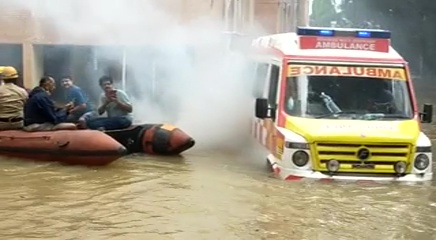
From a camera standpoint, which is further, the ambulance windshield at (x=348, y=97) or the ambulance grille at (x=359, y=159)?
the ambulance windshield at (x=348, y=97)

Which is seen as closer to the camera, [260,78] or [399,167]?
[399,167]

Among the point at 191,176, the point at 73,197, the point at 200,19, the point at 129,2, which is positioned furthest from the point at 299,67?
the point at 200,19

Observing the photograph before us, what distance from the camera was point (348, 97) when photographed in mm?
10703

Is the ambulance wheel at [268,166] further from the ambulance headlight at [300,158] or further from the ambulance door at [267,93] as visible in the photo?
the ambulance headlight at [300,158]

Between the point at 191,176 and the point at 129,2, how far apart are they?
7265 mm

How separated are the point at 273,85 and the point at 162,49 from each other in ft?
22.9

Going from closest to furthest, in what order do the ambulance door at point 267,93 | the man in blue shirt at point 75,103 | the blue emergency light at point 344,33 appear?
1. the ambulance door at point 267,93
2. the blue emergency light at point 344,33
3. the man in blue shirt at point 75,103

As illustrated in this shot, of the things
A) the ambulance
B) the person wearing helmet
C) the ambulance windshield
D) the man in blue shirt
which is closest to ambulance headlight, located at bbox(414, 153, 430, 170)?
the ambulance

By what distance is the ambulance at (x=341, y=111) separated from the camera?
998cm

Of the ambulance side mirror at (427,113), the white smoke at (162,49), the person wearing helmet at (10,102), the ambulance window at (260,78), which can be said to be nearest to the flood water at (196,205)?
the person wearing helmet at (10,102)

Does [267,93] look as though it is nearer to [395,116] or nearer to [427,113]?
[395,116]

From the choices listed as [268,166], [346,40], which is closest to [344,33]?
[346,40]

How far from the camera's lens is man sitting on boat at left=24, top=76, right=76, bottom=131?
11875 mm

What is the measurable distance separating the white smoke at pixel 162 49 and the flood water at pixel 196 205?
146 inches
